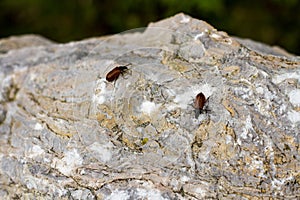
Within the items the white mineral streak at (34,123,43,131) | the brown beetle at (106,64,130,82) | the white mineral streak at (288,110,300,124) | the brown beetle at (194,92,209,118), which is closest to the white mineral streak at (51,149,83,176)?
the white mineral streak at (34,123,43,131)

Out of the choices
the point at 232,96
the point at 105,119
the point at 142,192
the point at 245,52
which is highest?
the point at 245,52

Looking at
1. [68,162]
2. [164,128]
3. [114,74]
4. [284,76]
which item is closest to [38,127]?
[68,162]

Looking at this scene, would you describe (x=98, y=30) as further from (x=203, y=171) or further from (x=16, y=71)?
(x=203, y=171)

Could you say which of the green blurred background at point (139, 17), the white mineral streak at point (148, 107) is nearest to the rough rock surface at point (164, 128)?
the white mineral streak at point (148, 107)

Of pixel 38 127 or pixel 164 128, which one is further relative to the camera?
pixel 38 127

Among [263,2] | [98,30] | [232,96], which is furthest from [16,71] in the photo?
[263,2]

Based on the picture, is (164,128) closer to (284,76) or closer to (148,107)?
(148,107)

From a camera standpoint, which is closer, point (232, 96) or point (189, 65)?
point (232, 96)
